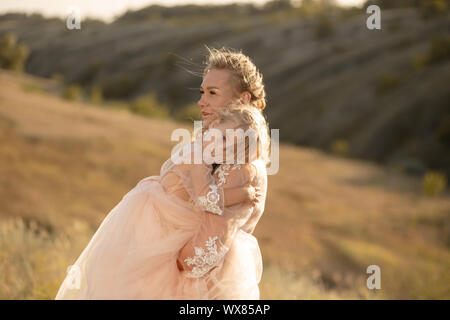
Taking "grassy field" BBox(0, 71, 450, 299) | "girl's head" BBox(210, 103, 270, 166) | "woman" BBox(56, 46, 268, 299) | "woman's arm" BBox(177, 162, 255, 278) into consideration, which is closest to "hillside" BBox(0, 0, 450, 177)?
"grassy field" BBox(0, 71, 450, 299)

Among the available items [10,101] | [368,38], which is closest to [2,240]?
[10,101]

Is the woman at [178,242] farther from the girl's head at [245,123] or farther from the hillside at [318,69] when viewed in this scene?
the hillside at [318,69]

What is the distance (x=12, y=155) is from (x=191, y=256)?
13.4 metres

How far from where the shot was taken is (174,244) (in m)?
2.65

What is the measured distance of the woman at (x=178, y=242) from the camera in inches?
102

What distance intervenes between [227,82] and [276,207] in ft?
44.6

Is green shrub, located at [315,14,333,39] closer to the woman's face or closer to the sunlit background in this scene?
the sunlit background

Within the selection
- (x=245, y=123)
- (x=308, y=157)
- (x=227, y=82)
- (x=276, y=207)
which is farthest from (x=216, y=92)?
(x=308, y=157)

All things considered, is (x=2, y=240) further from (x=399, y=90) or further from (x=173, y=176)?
(x=399, y=90)

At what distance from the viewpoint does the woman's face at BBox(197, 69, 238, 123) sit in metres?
2.83

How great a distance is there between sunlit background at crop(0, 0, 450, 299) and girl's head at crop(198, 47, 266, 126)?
0.27 m

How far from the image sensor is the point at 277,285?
6.43 metres

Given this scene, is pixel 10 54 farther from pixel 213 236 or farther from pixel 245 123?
pixel 213 236

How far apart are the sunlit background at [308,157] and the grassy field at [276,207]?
0.19ft
